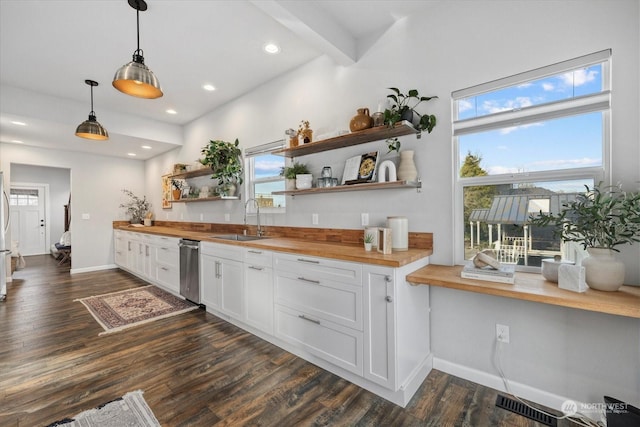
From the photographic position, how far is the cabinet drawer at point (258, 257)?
2.58 meters

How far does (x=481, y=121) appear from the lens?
2113 millimetres

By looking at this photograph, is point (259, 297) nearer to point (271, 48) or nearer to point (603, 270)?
point (603, 270)

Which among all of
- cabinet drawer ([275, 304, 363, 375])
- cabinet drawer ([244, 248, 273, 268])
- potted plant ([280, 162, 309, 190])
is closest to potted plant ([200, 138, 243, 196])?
potted plant ([280, 162, 309, 190])

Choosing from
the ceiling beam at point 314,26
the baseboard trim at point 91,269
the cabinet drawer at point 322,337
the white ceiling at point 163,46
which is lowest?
the baseboard trim at point 91,269

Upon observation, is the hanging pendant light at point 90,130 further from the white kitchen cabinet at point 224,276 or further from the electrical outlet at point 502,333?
the electrical outlet at point 502,333

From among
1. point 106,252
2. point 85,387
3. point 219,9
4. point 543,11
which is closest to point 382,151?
point 543,11

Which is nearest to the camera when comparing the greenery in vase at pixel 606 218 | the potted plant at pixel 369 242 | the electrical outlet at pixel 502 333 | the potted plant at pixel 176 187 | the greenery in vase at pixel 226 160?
the greenery in vase at pixel 606 218

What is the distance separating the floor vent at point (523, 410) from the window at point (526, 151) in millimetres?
879

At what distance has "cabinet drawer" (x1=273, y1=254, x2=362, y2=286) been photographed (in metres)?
1.99

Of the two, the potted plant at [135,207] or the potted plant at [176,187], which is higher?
the potted plant at [176,187]

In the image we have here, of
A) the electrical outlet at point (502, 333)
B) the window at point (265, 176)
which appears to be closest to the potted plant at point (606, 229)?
the electrical outlet at point (502, 333)

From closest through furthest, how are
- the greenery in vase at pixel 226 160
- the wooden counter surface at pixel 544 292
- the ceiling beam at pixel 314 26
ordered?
the wooden counter surface at pixel 544 292
the ceiling beam at pixel 314 26
the greenery in vase at pixel 226 160

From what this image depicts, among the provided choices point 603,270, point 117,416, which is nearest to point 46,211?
point 117,416

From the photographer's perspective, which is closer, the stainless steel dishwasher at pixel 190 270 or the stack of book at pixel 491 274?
the stack of book at pixel 491 274
